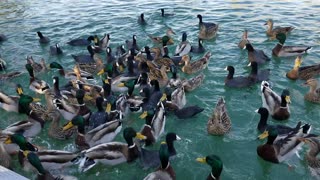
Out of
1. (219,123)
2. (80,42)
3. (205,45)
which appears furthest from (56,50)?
(219,123)

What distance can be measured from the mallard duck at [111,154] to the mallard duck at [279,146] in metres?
2.68

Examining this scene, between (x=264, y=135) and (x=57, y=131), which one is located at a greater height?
(x=264, y=135)

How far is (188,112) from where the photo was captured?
8.90 metres

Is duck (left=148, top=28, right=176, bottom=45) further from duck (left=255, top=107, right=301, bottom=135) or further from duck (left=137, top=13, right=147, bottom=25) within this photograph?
duck (left=255, top=107, right=301, bottom=135)

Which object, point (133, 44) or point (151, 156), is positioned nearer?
point (151, 156)

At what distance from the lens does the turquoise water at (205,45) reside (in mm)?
7527

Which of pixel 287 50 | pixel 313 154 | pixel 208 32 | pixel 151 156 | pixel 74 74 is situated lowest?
pixel 151 156

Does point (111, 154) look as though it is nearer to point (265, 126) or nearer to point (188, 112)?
point (188, 112)

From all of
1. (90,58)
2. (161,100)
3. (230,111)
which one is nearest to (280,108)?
(230,111)

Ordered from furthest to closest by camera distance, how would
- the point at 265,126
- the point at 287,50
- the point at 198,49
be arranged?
the point at 198,49 < the point at 287,50 < the point at 265,126

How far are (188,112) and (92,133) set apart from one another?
2.40m

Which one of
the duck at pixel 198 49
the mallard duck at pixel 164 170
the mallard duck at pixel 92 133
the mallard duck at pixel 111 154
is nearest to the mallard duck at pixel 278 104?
the mallard duck at pixel 164 170

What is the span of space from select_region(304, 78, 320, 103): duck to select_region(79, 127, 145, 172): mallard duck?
4.86 m

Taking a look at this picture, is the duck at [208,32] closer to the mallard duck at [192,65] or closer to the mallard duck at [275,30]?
the mallard duck at [275,30]
